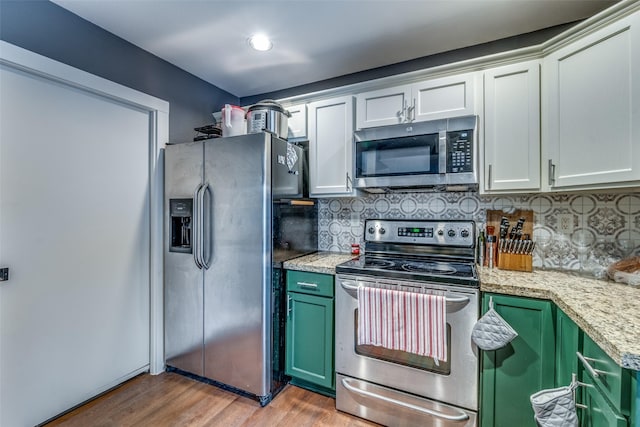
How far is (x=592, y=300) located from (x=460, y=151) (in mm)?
1006

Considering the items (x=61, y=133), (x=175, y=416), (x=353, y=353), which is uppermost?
(x=61, y=133)

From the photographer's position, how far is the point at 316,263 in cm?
207

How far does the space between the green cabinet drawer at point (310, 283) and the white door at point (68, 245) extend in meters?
1.16

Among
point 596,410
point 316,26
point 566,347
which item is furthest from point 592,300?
point 316,26

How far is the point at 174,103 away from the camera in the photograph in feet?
7.91

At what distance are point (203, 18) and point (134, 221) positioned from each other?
1.48 meters

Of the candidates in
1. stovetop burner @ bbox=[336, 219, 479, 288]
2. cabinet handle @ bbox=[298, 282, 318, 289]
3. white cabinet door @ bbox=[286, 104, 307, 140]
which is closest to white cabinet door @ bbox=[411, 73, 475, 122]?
stovetop burner @ bbox=[336, 219, 479, 288]

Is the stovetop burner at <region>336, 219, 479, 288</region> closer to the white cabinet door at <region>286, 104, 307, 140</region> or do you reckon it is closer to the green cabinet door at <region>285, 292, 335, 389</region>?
the green cabinet door at <region>285, 292, 335, 389</region>

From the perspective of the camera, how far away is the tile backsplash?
1.72m

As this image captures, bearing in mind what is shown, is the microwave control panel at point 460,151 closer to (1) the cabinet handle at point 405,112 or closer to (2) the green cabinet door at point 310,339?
(1) the cabinet handle at point 405,112

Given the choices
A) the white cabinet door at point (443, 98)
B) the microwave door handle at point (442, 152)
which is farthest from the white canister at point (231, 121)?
the microwave door handle at point (442, 152)

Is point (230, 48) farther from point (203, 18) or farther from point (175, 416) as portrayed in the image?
point (175, 416)

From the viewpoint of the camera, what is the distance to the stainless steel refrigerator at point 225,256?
1.89m

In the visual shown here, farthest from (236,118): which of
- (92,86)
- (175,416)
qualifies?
(175,416)
